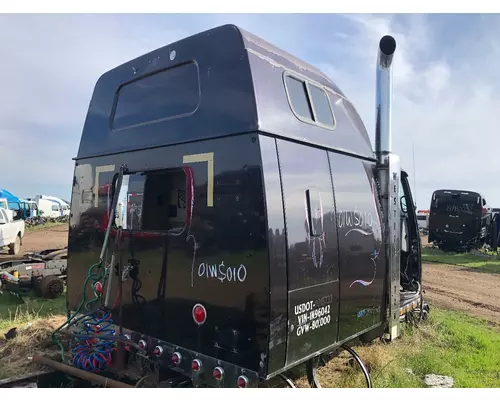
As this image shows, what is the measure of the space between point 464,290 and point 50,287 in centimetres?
942

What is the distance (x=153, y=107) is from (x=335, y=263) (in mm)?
2168

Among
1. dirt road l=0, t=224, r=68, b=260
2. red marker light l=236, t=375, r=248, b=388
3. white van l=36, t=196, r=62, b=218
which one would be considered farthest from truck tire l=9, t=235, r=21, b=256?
white van l=36, t=196, r=62, b=218

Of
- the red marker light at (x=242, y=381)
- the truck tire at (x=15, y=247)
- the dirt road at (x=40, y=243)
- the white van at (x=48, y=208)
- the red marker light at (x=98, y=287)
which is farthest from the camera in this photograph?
the white van at (x=48, y=208)

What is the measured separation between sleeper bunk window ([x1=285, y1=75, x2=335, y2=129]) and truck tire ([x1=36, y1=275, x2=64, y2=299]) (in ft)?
22.0

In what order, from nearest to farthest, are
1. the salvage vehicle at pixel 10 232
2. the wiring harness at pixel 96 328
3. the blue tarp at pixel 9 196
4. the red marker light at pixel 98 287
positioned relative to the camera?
the wiring harness at pixel 96 328
the red marker light at pixel 98 287
the salvage vehicle at pixel 10 232
the blue tarp at pixel 9 196

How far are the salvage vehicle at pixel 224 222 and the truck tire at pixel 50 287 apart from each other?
13.6ft

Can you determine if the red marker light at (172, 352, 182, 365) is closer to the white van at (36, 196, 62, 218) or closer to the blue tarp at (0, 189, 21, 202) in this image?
the blue tarp at (0, 189, 21, 202)

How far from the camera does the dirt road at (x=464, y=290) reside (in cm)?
891

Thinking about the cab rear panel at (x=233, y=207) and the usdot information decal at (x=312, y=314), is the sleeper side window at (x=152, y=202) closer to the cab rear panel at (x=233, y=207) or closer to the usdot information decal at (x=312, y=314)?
the cab rear panel at (x=233, y=207)

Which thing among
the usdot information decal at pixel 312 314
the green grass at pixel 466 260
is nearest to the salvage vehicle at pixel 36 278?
the usdot information decal at pixel 312 314

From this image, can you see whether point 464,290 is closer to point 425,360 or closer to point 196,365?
point 425,360

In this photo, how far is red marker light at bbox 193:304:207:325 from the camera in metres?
3.39

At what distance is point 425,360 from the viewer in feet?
16.9

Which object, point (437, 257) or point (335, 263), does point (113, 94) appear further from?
point (437, 257)
